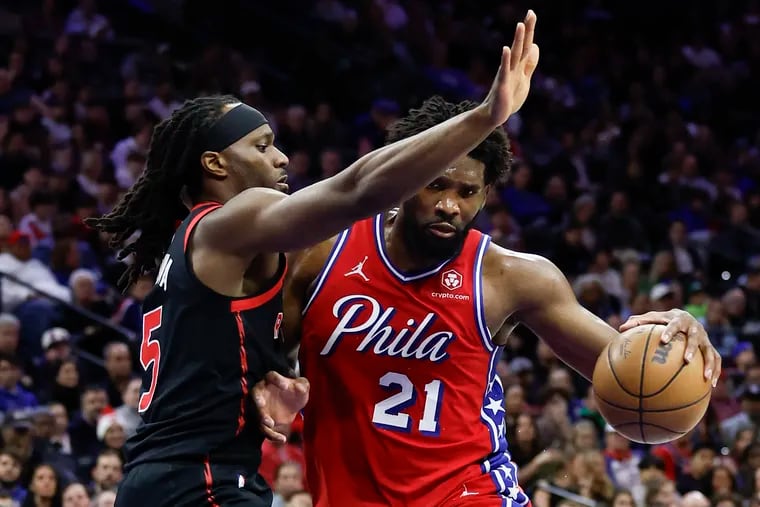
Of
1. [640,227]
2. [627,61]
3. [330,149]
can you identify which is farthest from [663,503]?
[627,61]

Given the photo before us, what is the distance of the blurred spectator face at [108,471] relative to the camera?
8.56 metres

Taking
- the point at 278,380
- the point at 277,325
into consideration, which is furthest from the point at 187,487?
the point at 277,325

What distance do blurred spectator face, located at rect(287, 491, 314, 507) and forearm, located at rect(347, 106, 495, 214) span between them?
18.0 ft

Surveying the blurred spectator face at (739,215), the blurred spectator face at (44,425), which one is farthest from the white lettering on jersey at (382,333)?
the blurred spectator face at (739,215)

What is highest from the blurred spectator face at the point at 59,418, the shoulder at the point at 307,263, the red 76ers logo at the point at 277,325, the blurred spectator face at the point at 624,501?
the red 76ers logo at the point at 277,325

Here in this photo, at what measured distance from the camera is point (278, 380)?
383 cm

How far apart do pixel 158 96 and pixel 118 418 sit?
5228mm

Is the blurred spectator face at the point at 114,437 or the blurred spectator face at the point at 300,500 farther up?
the blurred spectator face at the point at 114,437

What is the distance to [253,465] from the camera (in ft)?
12.6

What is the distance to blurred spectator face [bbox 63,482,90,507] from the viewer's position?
8156mm

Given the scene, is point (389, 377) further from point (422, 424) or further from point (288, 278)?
point (288, 278)

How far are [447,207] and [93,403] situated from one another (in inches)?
229

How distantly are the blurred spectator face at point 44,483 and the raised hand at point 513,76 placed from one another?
18.8 ft

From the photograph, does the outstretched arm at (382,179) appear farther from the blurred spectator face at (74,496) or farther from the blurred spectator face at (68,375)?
the blurred spectator face at (68,375)
